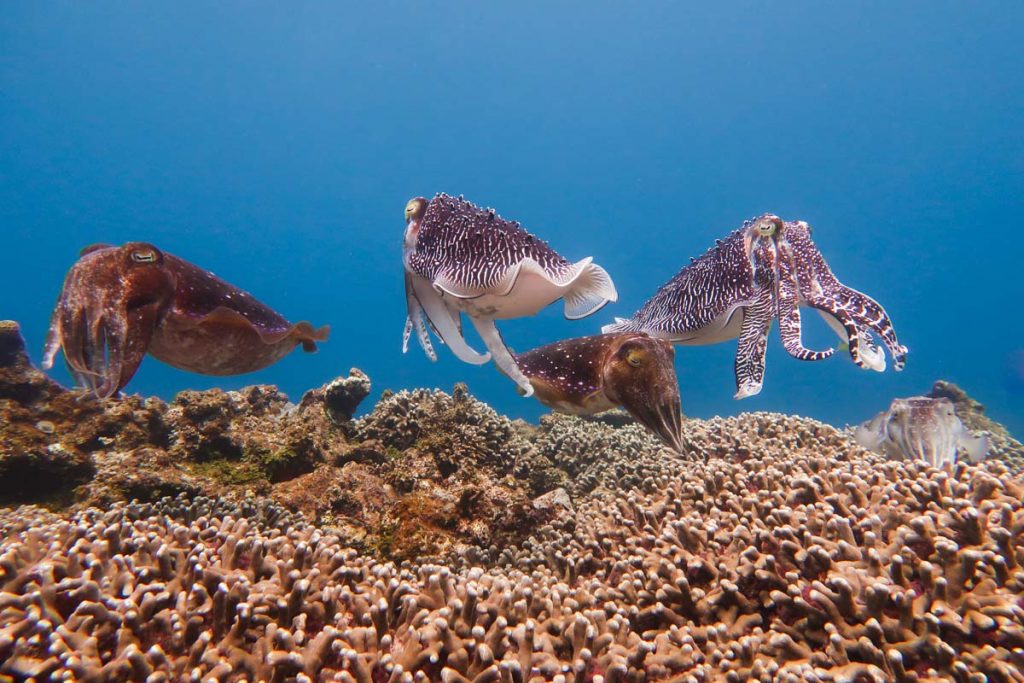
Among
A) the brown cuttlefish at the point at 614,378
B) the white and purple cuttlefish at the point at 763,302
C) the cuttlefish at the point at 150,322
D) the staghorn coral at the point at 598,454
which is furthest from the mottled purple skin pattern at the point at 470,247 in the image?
the staghorn coral at the point at 598,454

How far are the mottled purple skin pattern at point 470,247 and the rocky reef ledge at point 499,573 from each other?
2189mm

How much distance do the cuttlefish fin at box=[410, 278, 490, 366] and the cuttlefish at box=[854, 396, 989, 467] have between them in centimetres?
Result: 482

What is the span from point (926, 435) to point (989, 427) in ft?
30.8

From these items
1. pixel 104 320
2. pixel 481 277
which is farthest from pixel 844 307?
pixel 104 320

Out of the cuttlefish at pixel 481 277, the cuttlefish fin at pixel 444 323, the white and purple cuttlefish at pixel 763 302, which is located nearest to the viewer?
the cuttlefish at pixel 481 277

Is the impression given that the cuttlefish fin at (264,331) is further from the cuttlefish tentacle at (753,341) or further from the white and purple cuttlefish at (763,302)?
the cuttlefish tentacle at (753,341)

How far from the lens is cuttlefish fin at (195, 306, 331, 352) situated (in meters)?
3.88

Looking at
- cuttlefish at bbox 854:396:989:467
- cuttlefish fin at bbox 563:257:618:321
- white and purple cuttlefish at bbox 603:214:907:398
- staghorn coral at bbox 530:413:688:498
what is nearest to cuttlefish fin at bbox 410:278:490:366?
cuttlefish fin at bbox 563:257:618:321

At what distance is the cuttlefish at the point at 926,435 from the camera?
Result: 17.3 feet

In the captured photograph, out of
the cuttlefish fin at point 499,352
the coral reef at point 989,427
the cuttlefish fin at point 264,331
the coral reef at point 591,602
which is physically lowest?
the coral reef at point 591,602

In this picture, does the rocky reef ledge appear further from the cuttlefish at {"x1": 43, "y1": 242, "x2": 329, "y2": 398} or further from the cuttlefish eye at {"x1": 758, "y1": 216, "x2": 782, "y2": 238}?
the cuttlefish eye at {"x1": 758, "y1": 216, "x2": 782, "y2": 238}

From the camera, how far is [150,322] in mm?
3664

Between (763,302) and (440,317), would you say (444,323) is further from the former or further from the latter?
(763,302)

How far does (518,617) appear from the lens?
3121 mm
